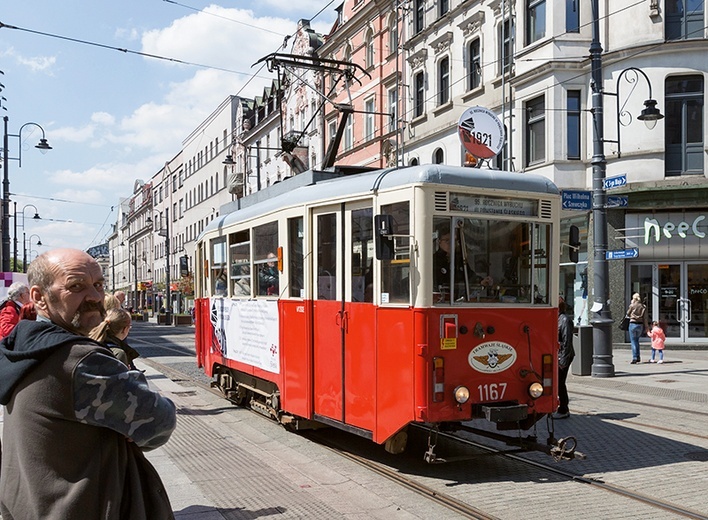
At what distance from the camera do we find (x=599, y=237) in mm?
16016

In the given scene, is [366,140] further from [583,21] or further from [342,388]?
[342,388]

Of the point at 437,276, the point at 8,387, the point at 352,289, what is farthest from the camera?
the point at 352,289

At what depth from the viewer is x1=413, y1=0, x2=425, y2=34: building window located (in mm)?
31656

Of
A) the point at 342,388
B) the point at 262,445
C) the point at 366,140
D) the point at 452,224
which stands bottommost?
the point at 262,445

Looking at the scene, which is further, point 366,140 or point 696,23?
point 366,140

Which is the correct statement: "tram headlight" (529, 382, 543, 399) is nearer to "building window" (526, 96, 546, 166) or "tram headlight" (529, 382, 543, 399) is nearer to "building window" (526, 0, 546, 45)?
"building window" (526, 96, 546, 166)

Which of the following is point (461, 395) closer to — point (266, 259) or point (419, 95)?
point (266, 259)

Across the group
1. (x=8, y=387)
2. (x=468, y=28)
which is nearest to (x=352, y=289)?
(x=8, y=387)

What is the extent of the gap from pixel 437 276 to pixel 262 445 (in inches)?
130

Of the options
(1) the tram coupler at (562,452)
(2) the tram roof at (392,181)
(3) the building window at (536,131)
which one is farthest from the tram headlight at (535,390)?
(3) the building window at (536,131)

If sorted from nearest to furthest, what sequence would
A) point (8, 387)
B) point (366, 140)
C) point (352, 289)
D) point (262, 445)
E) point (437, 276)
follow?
point (8, 387) < point (437, 276) < point (352, 289) < point (262, 445) < point (366, 140)

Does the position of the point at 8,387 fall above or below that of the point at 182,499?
above

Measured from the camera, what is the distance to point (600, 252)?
15.9 metres

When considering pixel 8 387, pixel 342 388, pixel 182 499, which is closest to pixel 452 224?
pixel 342 388
